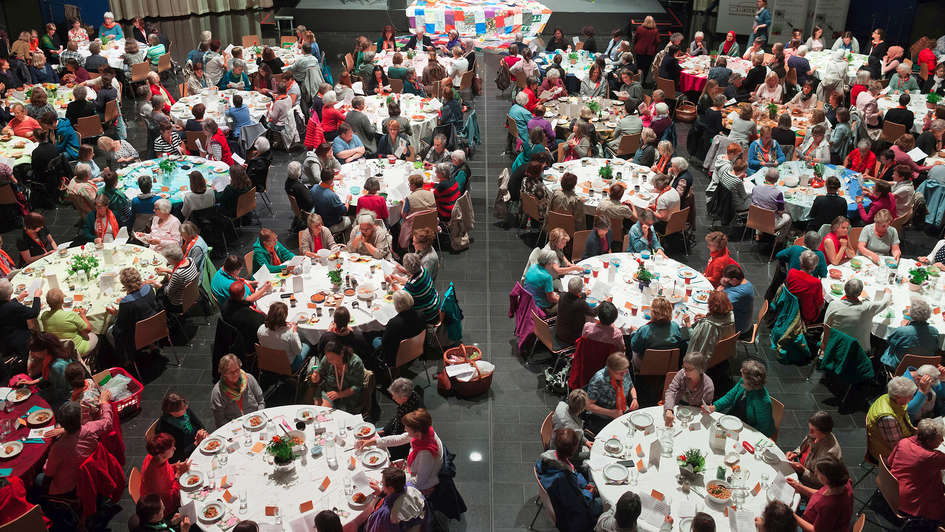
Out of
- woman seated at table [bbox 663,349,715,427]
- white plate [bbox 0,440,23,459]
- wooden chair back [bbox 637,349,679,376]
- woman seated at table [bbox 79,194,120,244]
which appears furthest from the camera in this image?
woman seated at table [bbox 79,194,120,244]

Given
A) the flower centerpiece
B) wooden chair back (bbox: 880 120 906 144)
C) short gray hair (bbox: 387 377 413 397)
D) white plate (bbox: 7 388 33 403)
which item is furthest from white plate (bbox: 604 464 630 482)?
wooden chair back (bbox: 880 120 906 144)

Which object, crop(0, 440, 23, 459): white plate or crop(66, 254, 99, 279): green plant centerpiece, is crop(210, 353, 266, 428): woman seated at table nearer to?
crop(0, 440, 23, 459): white plate

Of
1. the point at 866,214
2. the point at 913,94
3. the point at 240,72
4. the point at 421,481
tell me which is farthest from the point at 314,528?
the point at 913,94

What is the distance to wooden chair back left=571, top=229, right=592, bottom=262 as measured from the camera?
10.2m

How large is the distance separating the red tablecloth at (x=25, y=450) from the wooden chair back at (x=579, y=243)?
6263 millimetres

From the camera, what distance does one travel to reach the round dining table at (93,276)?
879 centimetres

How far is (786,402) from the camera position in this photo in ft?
28.7

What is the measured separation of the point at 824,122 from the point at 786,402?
19.9 feet

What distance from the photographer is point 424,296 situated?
8.75 metres

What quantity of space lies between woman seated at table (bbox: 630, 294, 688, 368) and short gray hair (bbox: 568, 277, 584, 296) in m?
0.76

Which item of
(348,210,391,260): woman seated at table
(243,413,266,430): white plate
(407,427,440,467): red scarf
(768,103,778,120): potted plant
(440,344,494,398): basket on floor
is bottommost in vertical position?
(440,344,494,398): basket on floor

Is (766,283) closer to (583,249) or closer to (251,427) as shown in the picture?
(583,249)

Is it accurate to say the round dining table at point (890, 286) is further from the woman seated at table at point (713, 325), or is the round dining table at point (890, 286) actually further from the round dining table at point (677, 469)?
the round dining table at point (677, 469)

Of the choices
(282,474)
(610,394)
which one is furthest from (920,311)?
(282,474)
